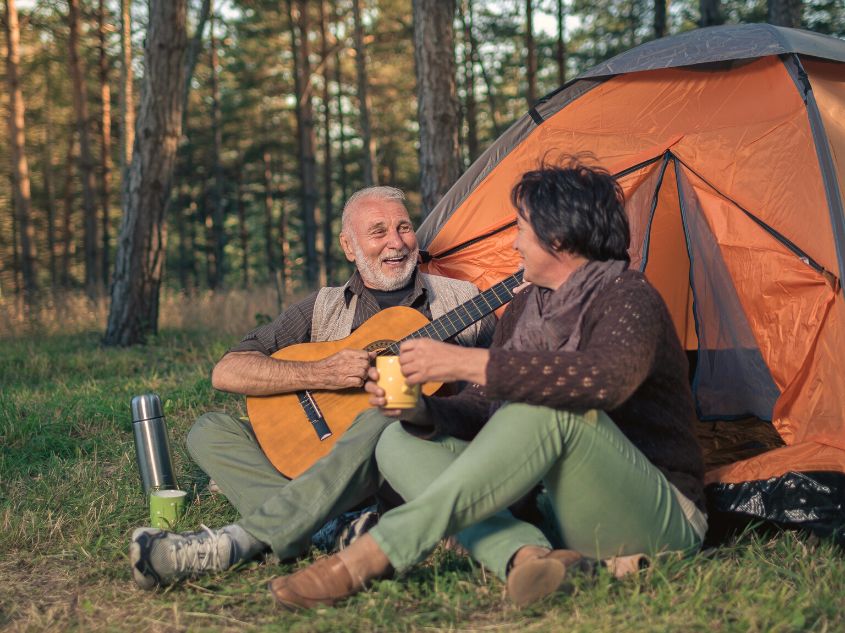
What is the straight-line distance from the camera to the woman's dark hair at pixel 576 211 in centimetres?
230

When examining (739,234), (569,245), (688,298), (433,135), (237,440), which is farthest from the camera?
(433,135)

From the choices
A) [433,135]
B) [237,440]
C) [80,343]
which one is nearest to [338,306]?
[237,440]

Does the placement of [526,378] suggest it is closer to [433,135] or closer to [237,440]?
[237,440]

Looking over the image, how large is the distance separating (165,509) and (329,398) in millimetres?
738

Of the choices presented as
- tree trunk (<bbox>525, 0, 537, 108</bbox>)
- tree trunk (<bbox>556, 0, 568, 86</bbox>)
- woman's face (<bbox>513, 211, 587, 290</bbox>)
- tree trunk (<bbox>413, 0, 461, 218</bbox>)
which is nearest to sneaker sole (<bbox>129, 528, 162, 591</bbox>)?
woman's face (<bbox>513, 211, 587, 290</bbox>)

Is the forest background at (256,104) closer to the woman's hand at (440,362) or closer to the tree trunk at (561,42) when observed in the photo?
the tree trunk at (561,42)

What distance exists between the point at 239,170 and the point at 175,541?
23977 mm

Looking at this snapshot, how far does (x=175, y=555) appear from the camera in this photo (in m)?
2.51

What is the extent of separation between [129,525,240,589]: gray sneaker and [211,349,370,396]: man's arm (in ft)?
2.25

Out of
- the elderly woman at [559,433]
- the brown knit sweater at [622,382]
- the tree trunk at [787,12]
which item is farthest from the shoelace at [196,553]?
the tree trunk at [787,12]

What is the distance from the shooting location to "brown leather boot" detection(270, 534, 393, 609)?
213 centimetres

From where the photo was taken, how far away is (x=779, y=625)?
1991mm

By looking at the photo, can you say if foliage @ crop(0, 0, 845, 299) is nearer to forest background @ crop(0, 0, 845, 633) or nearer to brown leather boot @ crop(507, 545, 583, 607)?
forest background @ crop(0, 0, 845, 633)

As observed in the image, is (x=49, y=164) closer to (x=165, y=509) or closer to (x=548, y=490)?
(x=165, y=509)
